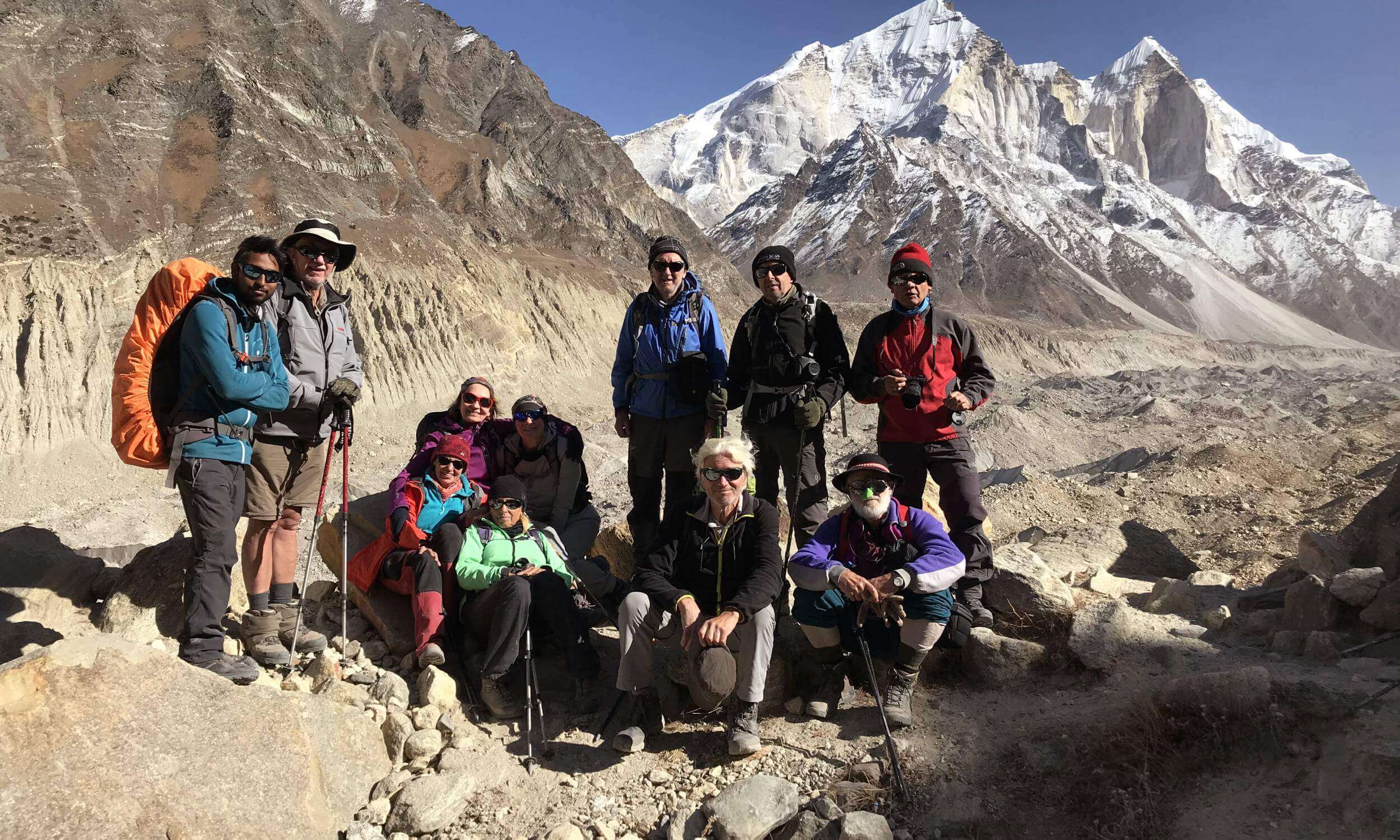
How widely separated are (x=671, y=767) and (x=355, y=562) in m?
2.45

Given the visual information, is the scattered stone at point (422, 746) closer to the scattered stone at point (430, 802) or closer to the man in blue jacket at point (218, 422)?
the scattered stone at point (430, 802)

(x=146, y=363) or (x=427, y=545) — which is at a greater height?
(x=146, y=363)

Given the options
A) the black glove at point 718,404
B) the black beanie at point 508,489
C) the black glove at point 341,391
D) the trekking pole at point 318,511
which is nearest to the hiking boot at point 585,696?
the black beanie at point 508,489

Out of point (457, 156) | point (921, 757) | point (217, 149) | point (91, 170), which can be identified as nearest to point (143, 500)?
point (91, 170)

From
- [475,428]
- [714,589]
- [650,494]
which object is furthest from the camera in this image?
[475,428]

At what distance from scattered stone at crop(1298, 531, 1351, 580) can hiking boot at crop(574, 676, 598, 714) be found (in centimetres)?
453

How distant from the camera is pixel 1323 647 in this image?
393cm

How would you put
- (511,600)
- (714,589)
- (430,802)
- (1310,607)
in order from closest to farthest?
(430,802) < (714,589) < (511,600) < (1310,607)

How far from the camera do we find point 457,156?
35.6 m

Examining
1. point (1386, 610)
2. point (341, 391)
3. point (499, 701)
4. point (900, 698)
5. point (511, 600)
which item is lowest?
point (499, 701)

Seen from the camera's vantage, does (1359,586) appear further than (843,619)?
Yes

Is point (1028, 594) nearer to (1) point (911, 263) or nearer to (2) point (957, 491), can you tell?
(2) point (957, 491)

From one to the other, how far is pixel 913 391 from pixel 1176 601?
2305 mm

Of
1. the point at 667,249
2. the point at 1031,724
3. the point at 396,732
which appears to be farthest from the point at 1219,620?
the point at 396,732
